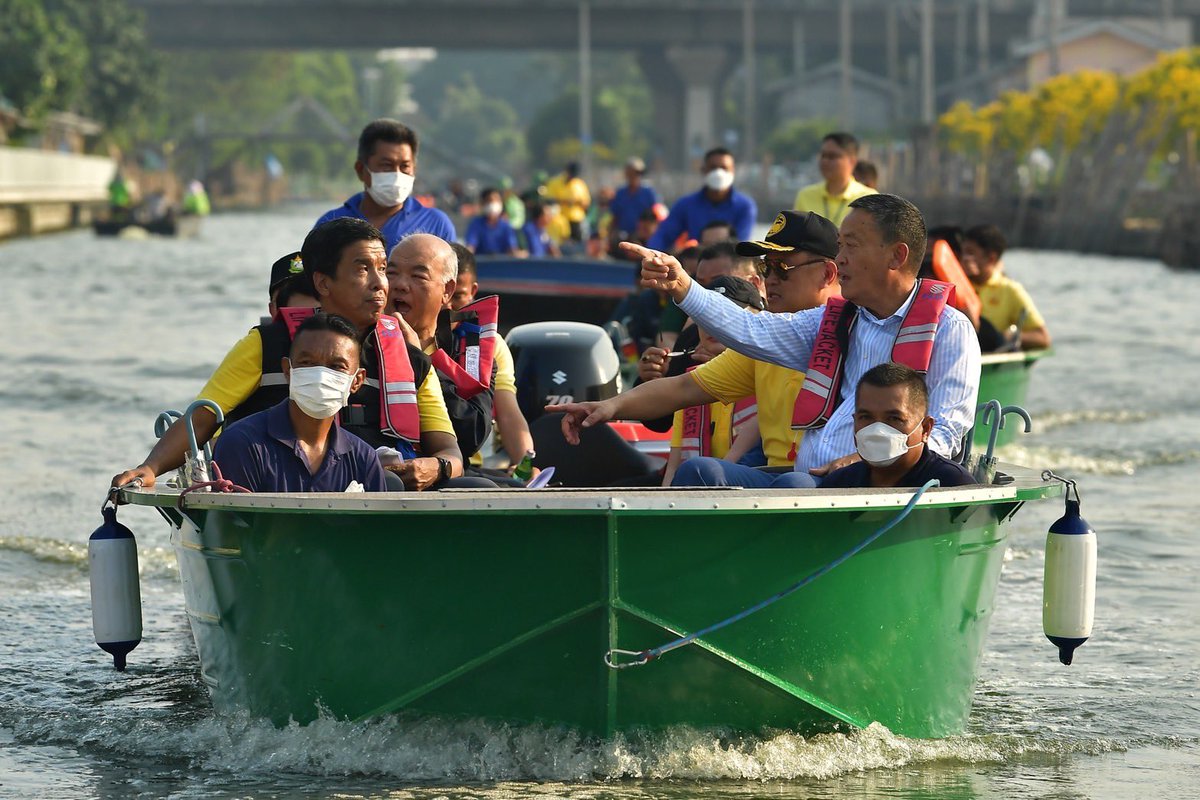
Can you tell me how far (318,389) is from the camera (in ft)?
20.0

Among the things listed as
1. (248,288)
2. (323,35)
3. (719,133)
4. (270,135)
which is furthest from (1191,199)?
(270,135)

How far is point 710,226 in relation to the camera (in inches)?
515

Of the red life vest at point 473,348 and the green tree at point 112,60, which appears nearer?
the red life vest at point 473,348

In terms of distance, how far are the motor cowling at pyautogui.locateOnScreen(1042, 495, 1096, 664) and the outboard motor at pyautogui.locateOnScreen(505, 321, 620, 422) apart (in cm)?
416

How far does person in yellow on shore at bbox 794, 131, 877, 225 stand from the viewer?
41.2ft

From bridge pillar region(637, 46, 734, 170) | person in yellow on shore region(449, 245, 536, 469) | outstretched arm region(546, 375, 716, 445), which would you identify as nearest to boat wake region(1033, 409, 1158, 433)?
person in yellow on shore region(449, 245, 536, 469)

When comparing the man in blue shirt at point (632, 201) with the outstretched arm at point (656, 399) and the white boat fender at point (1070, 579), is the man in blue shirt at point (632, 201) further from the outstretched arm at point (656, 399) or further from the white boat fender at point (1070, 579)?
the white boat fender at point (1070, 579)

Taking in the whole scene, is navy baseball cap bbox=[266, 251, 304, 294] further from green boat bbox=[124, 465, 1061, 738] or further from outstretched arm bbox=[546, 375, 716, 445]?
green boat bbox=[124, 465, 1061, 738]

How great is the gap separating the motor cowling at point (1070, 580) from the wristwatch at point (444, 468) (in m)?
1.97

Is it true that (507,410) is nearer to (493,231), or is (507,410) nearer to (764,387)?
(764,387)

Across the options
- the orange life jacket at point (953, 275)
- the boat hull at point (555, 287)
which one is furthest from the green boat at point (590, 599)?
the boat hull at point (555, 287)

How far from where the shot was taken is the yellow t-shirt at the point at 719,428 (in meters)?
7.79

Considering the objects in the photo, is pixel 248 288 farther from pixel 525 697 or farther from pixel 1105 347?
pixel 525 697

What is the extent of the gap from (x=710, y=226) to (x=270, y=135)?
414 ft
